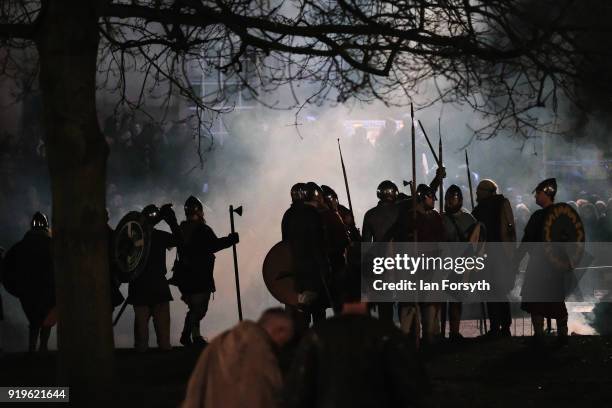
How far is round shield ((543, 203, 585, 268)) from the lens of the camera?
10.7 metres

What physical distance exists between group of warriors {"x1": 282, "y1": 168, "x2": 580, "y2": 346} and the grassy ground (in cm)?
42

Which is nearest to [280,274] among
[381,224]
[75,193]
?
[381,224]

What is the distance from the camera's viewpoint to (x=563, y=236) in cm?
1077

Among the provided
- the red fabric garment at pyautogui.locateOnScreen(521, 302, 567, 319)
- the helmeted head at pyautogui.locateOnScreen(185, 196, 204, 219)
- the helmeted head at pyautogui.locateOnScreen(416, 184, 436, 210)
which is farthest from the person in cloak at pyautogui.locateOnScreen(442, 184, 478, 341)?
the helmeted head at pyautogui.locateOnScreen(185, 196, 204, 219)

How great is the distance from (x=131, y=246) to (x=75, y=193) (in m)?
3.91

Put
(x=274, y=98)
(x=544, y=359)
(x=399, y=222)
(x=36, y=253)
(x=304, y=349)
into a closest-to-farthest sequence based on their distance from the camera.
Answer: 1. (x=304, y=349)
2. (x=544, y=359)
3. (x=399, y=222)
4. (x=36, y=253)
5. (x=274, y=98)

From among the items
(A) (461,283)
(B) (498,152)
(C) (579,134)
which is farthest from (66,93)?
(B) (498,152)

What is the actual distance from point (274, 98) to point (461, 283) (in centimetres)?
1973

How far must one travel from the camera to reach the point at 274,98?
30.6 meters

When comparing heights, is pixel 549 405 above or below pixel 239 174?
below

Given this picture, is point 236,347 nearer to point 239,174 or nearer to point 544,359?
point 544,359

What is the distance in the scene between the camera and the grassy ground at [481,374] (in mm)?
7953

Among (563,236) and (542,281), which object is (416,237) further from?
(563,236)

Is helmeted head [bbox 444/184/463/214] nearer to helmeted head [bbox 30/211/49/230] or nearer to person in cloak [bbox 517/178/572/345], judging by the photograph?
person in cloak [bbox 517/178/572/345]
